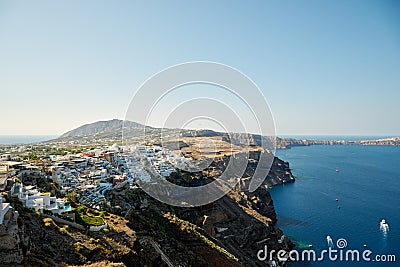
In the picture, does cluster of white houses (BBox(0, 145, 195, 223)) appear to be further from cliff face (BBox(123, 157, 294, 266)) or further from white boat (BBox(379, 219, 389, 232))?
white boat (BBox(379, 219, 389, 232))

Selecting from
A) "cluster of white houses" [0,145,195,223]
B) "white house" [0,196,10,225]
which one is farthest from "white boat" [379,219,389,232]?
"white house" [0,196,10,225]

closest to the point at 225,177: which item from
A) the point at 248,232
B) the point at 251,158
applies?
the point at 251,158

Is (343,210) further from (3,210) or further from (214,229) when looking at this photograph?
(3,210)

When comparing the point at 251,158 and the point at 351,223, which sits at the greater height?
the point at 251,158

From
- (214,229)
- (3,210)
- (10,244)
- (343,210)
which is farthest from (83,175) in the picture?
(343,210)

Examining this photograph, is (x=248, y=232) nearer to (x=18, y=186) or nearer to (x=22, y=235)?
(x=18, y=186)

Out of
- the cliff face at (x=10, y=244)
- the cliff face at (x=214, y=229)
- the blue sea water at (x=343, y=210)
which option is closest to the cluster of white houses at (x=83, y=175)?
the cliff face at (x=10, y=244)

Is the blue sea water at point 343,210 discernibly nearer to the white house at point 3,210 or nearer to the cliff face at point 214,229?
the cliff face at point 214,229

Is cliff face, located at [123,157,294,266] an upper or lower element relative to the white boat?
upper

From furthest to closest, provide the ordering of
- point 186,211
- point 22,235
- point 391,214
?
1. point 391,214
2. point 186,211
3. point 22,235

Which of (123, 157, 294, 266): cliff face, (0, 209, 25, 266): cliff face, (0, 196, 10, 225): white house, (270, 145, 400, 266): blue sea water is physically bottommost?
(270, 145, 400, 266): blue sea water

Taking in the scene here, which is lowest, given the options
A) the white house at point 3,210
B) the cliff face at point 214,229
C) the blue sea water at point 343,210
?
the blue sea water at point 343,210
